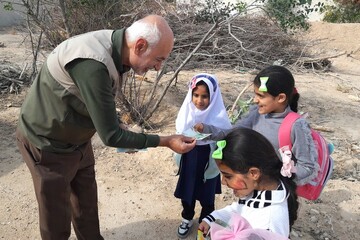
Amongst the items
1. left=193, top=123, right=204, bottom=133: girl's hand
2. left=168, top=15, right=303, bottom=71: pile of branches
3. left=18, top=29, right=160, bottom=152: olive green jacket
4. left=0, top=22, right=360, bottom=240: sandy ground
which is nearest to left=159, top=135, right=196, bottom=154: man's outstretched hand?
left=18, top=29, right=160, bottom=152: olive green jacket

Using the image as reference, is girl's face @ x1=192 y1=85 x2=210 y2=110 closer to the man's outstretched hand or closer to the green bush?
the man's outstretched hand

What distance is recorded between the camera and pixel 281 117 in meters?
2.35

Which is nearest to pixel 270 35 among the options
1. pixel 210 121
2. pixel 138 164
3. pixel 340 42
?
pixel 340 42

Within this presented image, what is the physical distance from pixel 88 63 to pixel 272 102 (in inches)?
47.0

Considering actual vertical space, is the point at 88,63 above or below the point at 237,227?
above

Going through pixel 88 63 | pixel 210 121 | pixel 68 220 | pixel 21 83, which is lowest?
pixel 21 83

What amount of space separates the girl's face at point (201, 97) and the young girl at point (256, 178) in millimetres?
859

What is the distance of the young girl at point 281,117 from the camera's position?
2171 millimetres

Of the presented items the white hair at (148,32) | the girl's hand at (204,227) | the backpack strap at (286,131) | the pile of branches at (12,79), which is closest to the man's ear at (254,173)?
the girl's hand at (204,227)

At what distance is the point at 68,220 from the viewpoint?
223 centimetres

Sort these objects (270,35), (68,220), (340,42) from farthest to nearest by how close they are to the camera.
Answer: (340,42) → (270,35) → (68,220)

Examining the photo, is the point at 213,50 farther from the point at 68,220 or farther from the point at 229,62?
the point at 68,220

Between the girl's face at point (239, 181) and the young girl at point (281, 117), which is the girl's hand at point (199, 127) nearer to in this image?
the young girl at point (281, 117)

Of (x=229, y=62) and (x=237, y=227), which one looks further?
(x=229, y=62)
